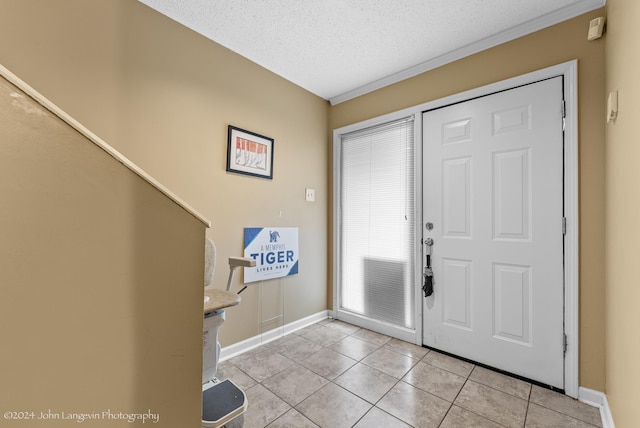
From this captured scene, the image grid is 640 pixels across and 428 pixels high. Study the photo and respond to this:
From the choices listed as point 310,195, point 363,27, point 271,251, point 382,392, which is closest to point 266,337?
point 271,251

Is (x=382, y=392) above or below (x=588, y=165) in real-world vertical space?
below

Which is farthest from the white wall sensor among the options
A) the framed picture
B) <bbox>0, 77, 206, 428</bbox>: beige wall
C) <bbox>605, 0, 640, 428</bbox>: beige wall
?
<bbox>0, 77, 206, 428</bbox>: beige wall

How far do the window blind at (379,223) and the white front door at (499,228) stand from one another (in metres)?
0.21

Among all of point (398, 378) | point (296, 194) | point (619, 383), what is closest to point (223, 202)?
point (296, 194)

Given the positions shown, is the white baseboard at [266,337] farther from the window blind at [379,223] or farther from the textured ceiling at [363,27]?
the textured ceiling at [363,27]

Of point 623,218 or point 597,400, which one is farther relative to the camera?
point 597,400

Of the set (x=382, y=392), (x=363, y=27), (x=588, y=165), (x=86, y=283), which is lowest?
(x=382, y=392)

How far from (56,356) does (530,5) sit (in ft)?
9.55

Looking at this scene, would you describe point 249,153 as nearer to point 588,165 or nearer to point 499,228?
point 499,228

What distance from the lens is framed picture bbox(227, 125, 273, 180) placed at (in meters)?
2.26

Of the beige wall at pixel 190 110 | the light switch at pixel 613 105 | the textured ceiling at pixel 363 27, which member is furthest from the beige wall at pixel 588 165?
the beige wall at pixel 190 110

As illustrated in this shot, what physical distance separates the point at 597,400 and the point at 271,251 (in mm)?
2458

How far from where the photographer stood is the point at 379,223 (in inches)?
110

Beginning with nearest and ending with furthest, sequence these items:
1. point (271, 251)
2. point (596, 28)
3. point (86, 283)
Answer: point (86, 283)
point (596, 28)
point (271, 251)
